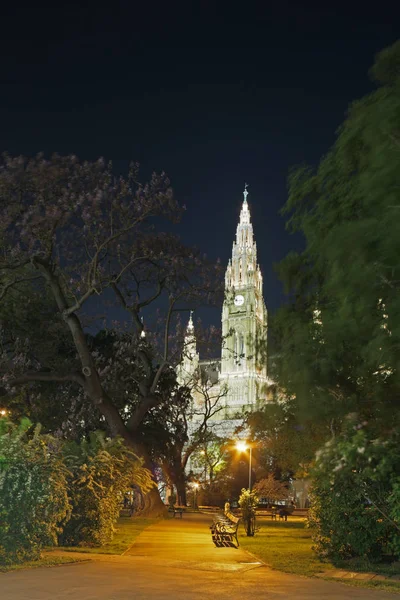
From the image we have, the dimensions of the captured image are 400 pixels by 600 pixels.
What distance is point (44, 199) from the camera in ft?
73.4

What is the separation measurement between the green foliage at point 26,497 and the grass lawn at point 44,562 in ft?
0.55

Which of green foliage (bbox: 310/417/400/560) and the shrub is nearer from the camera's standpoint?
green foliage (bbox: 310/417/400/560)

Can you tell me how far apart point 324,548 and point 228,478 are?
164 feet

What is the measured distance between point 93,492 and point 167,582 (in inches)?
207

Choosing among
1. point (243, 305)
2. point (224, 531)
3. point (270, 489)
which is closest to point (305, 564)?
point (224, 531)

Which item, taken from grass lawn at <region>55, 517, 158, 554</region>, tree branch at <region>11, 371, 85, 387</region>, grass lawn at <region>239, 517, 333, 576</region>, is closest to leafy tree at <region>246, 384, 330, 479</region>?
grass lawn at <region>239, 517, 333, 576</region>

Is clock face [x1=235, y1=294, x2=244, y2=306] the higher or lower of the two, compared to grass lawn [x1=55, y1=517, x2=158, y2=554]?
higher

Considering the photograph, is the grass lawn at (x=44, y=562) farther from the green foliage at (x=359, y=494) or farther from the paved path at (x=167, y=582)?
the green foliage at (x=359, y=494)

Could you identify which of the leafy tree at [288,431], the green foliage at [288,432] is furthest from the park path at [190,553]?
the green foliage at [288,432]

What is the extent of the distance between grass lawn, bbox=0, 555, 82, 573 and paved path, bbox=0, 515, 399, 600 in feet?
1.08

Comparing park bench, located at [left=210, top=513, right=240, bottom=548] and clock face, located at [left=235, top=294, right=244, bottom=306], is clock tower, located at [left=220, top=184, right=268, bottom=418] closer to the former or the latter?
clock face, located at [left=235, top=294, right=244, bottom=306]

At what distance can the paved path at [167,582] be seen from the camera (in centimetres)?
841

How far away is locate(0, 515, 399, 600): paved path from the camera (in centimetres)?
841

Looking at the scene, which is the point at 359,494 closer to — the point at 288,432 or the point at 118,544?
the point at 118,544
